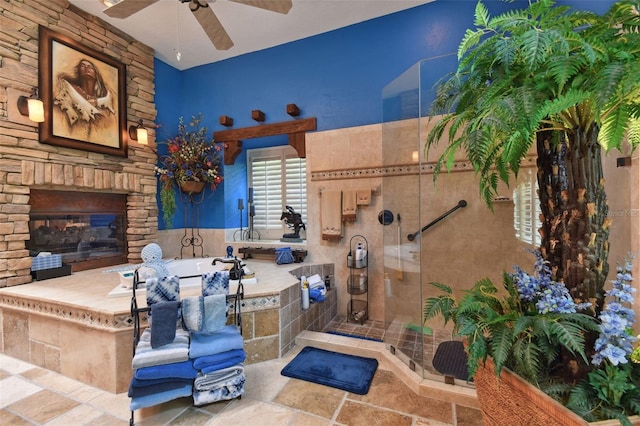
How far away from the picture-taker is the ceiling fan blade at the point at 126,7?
207cm

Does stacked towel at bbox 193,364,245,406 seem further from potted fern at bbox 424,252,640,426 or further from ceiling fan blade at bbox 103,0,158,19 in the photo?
ceiling fan blade at bbox 103,0,158,19

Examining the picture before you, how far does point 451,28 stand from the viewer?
9.63 feet

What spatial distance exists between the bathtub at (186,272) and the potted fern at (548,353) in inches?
77.6

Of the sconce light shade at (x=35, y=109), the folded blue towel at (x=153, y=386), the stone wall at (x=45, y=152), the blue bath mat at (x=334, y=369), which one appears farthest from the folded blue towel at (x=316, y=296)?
the sconce light shade at (x=35, y=109)

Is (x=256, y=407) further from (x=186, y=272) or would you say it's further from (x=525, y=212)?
(x=525, y=212)

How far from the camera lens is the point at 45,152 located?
110 inches

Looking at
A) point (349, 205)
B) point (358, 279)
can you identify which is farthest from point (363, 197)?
point (358, 279)

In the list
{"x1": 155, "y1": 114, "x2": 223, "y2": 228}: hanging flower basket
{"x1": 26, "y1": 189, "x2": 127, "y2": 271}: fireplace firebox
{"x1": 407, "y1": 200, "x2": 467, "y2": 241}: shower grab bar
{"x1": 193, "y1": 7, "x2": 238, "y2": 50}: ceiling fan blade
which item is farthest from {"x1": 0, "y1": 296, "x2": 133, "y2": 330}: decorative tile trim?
{"x1": 407, "y1": 200, "x2": 467, "y2": 241}: shower grab bar

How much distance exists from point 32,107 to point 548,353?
4.01m

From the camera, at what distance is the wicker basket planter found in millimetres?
774

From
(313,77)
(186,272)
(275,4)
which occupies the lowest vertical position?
(186,272)

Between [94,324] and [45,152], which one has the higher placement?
[45,152]

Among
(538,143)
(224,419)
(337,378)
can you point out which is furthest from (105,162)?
(538,143)

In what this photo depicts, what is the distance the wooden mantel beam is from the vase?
1.64ft
